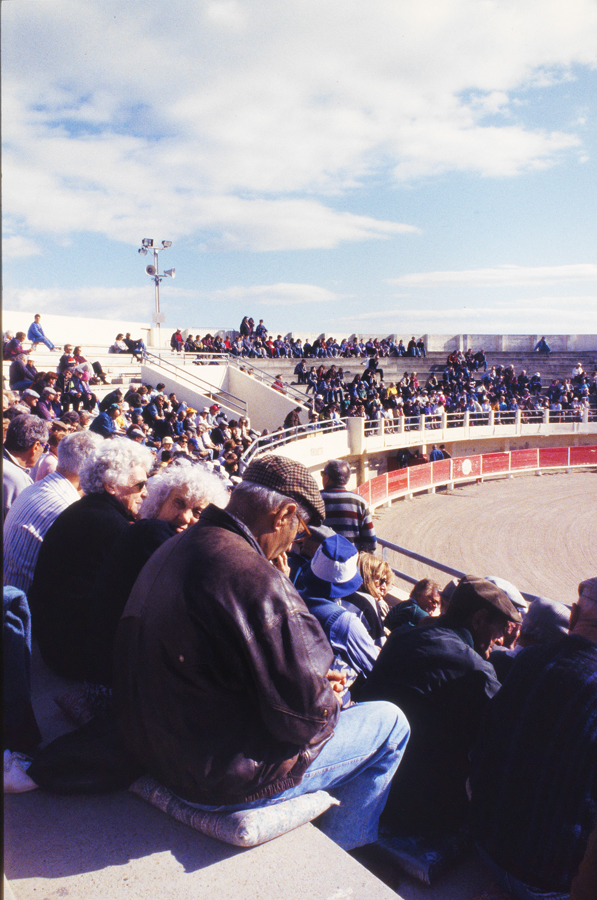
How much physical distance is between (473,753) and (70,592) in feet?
5.93

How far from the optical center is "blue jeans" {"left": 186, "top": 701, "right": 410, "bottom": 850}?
2.32 metres

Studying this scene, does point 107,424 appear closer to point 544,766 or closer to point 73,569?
point 73,569

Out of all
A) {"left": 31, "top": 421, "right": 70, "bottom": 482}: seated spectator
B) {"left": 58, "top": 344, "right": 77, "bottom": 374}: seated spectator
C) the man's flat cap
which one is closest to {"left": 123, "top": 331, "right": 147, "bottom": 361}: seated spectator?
{"left": 58, "top": 344, "right": 77, "bottom": 374}: seated spectator

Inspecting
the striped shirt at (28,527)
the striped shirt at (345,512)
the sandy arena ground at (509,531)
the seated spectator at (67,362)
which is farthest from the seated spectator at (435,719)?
the seated spectator at (67,362)

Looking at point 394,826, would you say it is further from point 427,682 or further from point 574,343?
point 574,343

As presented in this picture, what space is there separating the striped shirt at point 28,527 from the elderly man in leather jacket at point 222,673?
4.81ft

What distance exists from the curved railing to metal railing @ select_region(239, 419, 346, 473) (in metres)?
2.17

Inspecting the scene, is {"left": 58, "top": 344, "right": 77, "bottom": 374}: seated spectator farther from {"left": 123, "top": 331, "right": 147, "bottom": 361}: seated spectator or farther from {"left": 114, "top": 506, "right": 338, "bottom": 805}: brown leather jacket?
{"left": 114, "top": 506, "right": 338, "bottom": 805}: brown leather jacket

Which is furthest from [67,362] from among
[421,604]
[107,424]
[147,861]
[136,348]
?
[147,861]

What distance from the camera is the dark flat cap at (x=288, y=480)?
228 cm

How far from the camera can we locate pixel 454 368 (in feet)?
108

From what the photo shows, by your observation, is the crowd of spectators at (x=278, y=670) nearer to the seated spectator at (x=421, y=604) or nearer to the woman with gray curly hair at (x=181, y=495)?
the woman with gray curly hair at (x=181, y=495)

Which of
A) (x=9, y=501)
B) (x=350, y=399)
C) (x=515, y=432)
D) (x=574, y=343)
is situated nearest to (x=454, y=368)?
(x=515, y=432)

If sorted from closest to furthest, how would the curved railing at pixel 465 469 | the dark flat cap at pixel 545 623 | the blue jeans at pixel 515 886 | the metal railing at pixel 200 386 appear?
the blue jeans at pixel 515 886
the dark flat cap at pixel 545 623
the curved railing at pixel 465 469
the metal railing at pixel 200 386
